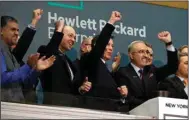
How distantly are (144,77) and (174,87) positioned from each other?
254mm

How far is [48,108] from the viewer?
4.07 meters

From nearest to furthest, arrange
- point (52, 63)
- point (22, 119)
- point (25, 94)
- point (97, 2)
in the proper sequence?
point (22, 119), point (25, 94), point (52, 63), point (97, 2)

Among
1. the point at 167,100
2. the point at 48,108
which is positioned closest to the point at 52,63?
the point at 48,108

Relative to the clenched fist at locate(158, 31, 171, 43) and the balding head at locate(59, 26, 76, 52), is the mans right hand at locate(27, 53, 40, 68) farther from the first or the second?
the clenched fist at locate(158, 31, 171, 43)

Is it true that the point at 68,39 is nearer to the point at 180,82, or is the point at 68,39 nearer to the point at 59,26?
the point at 59,26

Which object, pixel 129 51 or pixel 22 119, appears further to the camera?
pixel 129 51

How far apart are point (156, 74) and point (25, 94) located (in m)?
1.24

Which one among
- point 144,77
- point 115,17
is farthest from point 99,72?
point 115,17

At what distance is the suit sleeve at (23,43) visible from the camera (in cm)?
443

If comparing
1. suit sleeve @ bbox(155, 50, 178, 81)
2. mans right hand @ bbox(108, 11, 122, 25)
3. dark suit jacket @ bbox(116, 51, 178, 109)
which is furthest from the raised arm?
suit sleeve @ bbox(155, 50, 178, 81)

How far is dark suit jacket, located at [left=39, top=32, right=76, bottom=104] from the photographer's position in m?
4.44

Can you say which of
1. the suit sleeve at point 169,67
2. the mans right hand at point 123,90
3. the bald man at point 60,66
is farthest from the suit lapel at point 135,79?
the bald man at point 60,66

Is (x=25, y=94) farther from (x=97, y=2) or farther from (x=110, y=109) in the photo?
(x=97, y=2)

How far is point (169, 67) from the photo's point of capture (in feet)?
16.7
